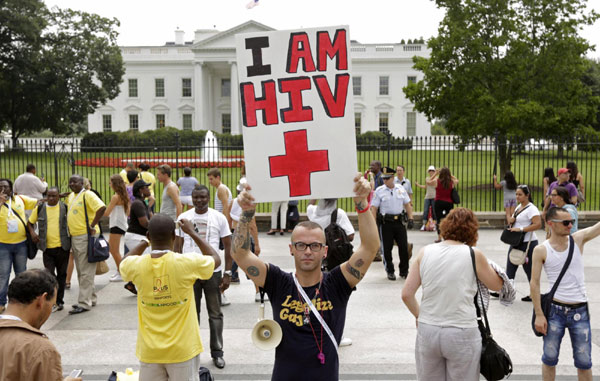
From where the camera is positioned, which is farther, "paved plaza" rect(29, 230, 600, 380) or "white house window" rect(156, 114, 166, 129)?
"white house window" rect(156, 114, 166, 129)

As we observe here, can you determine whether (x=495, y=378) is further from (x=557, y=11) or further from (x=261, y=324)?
(x=557, y=11)

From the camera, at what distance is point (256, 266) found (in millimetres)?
3438

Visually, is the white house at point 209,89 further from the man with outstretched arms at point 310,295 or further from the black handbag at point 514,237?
the man with outstretched arms at point 310,295

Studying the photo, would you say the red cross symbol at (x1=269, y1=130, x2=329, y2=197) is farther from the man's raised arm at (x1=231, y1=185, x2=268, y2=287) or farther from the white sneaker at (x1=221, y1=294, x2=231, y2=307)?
the white sneaker at (x1=221, y1=294, x2=231, y2=307)

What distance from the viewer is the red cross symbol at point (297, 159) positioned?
11.2 feet

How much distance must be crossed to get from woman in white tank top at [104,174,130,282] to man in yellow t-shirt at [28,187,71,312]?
3.61 ft

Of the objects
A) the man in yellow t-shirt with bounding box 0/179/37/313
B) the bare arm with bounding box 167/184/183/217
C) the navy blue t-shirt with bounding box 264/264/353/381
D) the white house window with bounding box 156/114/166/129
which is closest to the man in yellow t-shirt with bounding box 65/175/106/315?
the man in yellow t-shirt with bounding box 0/179/37/313

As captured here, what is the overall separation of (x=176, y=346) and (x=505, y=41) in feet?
63.4

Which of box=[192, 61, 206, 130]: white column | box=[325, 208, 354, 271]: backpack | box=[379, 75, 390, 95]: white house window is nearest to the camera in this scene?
box=[325, 208, 354, 271]: backpack

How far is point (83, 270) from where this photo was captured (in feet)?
25.9

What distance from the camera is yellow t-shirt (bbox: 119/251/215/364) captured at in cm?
416

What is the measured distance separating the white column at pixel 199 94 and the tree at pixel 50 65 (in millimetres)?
16900

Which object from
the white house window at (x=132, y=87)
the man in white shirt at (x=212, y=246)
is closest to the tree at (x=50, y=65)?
the white house window at (x=132, y=87)

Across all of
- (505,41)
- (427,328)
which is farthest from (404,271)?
(505,41)
